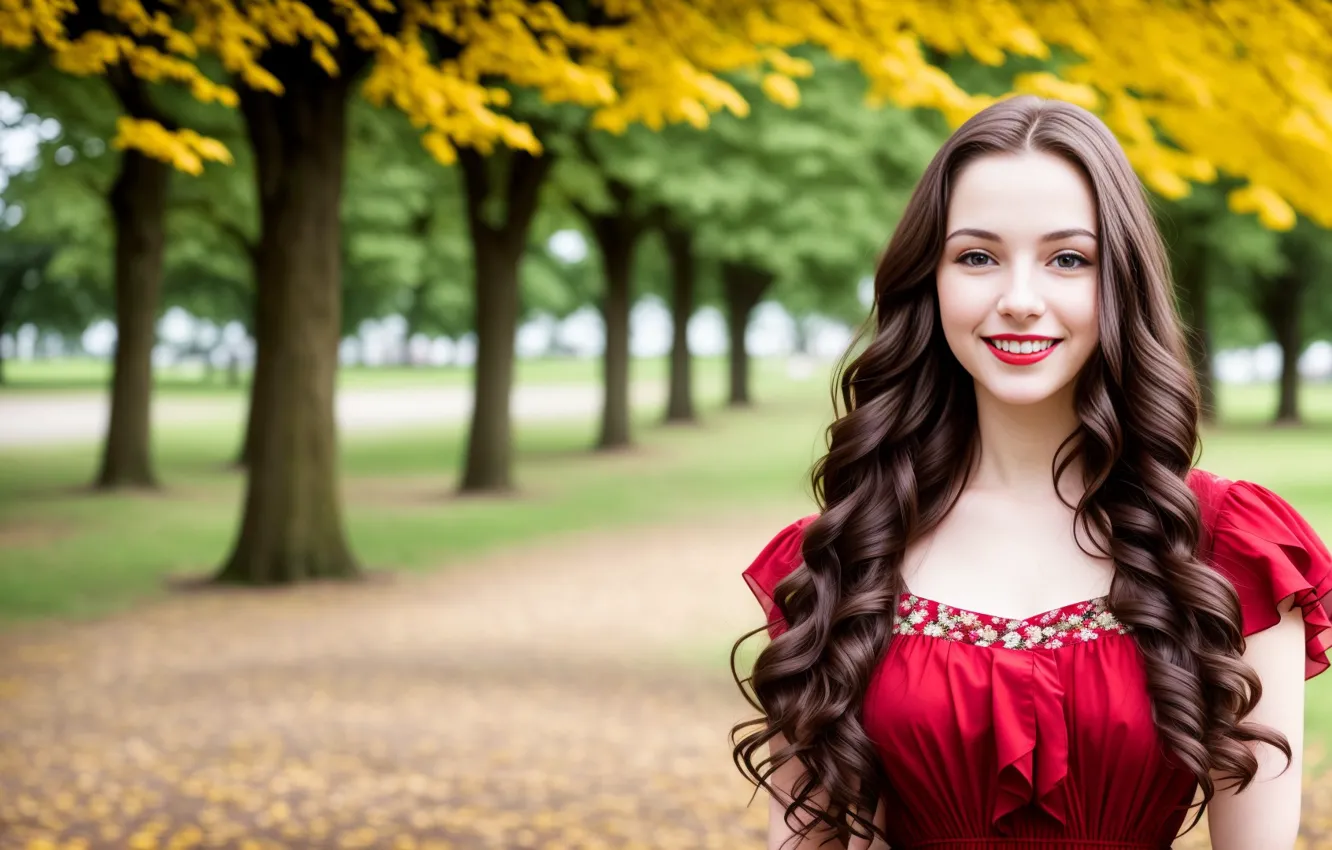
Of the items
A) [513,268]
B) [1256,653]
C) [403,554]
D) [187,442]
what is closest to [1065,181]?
[1256,653]

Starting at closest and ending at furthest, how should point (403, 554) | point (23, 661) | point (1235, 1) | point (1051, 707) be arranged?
point (1051, 707)
point (1235, 1)
point (23, 661)
point (403, 554)

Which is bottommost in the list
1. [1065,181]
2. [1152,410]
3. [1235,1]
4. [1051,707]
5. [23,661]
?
[23,661]

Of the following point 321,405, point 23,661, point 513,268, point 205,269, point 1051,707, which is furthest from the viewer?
point 205,269

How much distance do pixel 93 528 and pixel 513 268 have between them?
6501mm

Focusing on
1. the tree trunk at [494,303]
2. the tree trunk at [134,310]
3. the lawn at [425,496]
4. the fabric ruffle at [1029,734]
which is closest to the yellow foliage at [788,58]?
the lawn at [425,496]

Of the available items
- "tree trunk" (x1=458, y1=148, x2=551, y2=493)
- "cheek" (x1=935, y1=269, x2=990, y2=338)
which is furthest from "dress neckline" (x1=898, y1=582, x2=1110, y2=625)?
"tree trunk" (x1=458, y1=148, x2=551, y2=493)

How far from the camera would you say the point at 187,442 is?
3044cm

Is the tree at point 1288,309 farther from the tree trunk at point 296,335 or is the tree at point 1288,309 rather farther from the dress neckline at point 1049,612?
the dress neckline at point 1049,612

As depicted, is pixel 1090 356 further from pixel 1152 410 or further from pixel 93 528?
pixel 93 528

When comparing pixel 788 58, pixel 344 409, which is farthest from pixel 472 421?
pixel 344 409

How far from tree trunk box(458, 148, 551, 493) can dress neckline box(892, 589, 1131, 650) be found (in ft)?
54.9

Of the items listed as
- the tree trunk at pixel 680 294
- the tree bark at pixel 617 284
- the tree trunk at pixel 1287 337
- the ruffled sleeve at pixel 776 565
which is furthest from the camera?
the tree trunk at pixel 1287 337

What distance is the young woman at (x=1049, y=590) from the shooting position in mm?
2193

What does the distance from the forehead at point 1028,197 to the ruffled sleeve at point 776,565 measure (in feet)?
2.07
